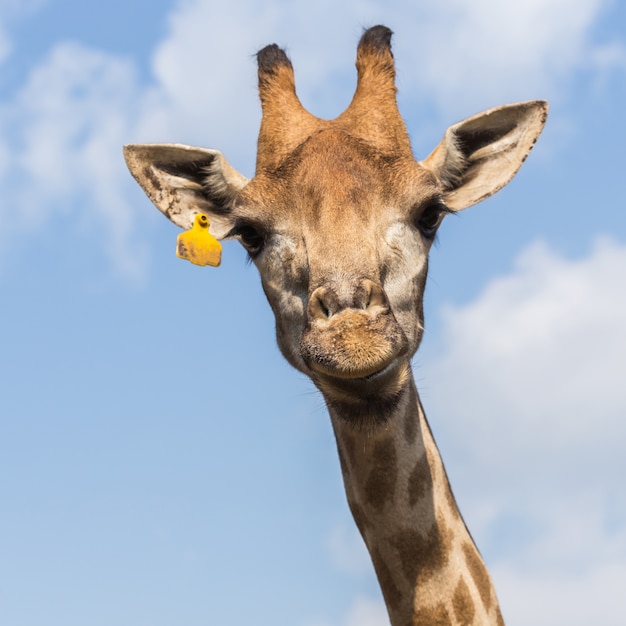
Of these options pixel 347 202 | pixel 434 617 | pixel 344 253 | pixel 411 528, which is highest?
pixel 347 202

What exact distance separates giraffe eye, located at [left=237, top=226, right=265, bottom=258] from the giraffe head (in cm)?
Result: 1

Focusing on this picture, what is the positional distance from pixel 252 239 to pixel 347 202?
116 centimetres

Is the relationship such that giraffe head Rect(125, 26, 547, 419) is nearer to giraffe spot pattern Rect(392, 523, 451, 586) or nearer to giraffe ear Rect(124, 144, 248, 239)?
giraffe ear Rect(124, 144, 248, 239)

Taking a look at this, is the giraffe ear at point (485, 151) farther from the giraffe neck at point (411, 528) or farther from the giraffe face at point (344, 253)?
the giraffe neck at point (411, 528)

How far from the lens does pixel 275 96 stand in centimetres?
1033

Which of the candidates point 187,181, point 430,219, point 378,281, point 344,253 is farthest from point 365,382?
point 187,181

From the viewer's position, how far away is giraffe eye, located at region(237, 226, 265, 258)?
9.02 metres

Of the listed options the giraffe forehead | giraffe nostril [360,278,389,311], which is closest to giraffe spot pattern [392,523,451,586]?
giraffe nostril [360,278,389,311]

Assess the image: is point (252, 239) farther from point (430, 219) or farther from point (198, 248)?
point (430, 219)

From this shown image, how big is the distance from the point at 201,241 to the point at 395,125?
2076 millimetres

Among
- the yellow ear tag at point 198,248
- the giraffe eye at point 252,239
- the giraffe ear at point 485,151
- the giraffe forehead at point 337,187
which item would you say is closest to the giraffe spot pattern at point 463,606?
the giraffe forehead at point 337,187

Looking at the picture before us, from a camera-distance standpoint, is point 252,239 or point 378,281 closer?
point 378,281

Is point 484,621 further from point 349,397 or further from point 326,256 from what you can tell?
point 326,256

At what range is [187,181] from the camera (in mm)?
10117
